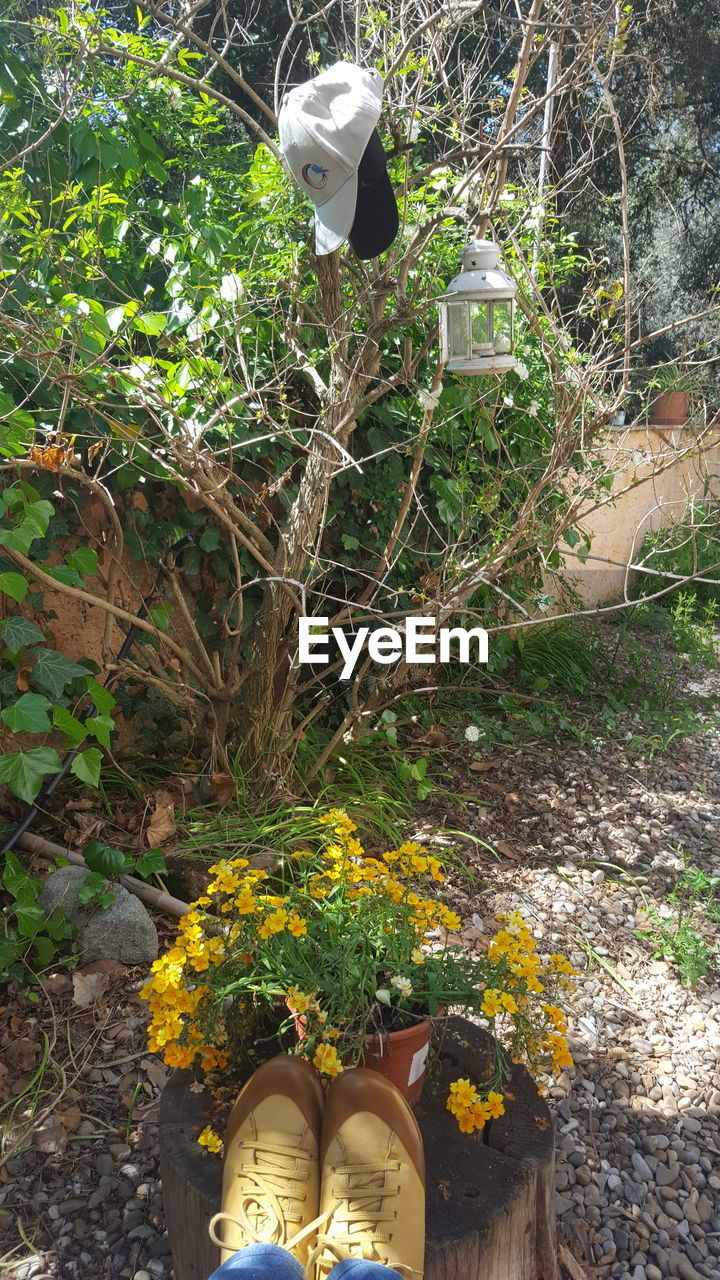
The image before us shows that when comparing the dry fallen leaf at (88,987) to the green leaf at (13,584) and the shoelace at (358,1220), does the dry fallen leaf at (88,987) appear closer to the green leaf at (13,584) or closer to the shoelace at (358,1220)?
the green leaf at (13,584)

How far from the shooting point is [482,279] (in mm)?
2047

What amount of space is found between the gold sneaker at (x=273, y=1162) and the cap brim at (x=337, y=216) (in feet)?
4.95

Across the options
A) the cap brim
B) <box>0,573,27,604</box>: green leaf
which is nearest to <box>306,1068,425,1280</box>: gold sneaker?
<box>0,573,27,604</box>: green leaf

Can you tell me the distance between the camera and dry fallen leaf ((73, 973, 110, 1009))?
2027 mm

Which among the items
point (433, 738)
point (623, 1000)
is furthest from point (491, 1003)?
point (433, 738)

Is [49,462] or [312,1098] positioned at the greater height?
[49,462]

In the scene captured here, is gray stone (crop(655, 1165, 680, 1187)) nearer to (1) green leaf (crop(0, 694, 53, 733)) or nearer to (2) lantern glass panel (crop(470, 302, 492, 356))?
(1) green leaf (crop(0, 694, 53, 733))

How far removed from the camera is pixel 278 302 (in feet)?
8.75

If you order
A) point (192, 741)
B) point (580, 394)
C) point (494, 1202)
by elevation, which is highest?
point (580, 394)

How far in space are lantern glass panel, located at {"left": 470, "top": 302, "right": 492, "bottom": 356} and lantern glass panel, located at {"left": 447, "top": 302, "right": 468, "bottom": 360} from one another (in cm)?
2

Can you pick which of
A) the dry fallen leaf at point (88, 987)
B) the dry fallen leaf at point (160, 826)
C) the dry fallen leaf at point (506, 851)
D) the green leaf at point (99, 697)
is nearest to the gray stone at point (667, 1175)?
the dry fallen leaf at point (506, 851)

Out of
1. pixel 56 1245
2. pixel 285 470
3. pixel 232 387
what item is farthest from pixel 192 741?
pixel 56 1245

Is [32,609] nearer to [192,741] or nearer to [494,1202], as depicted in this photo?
A: [192,741]

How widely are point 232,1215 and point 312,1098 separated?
186 mm
